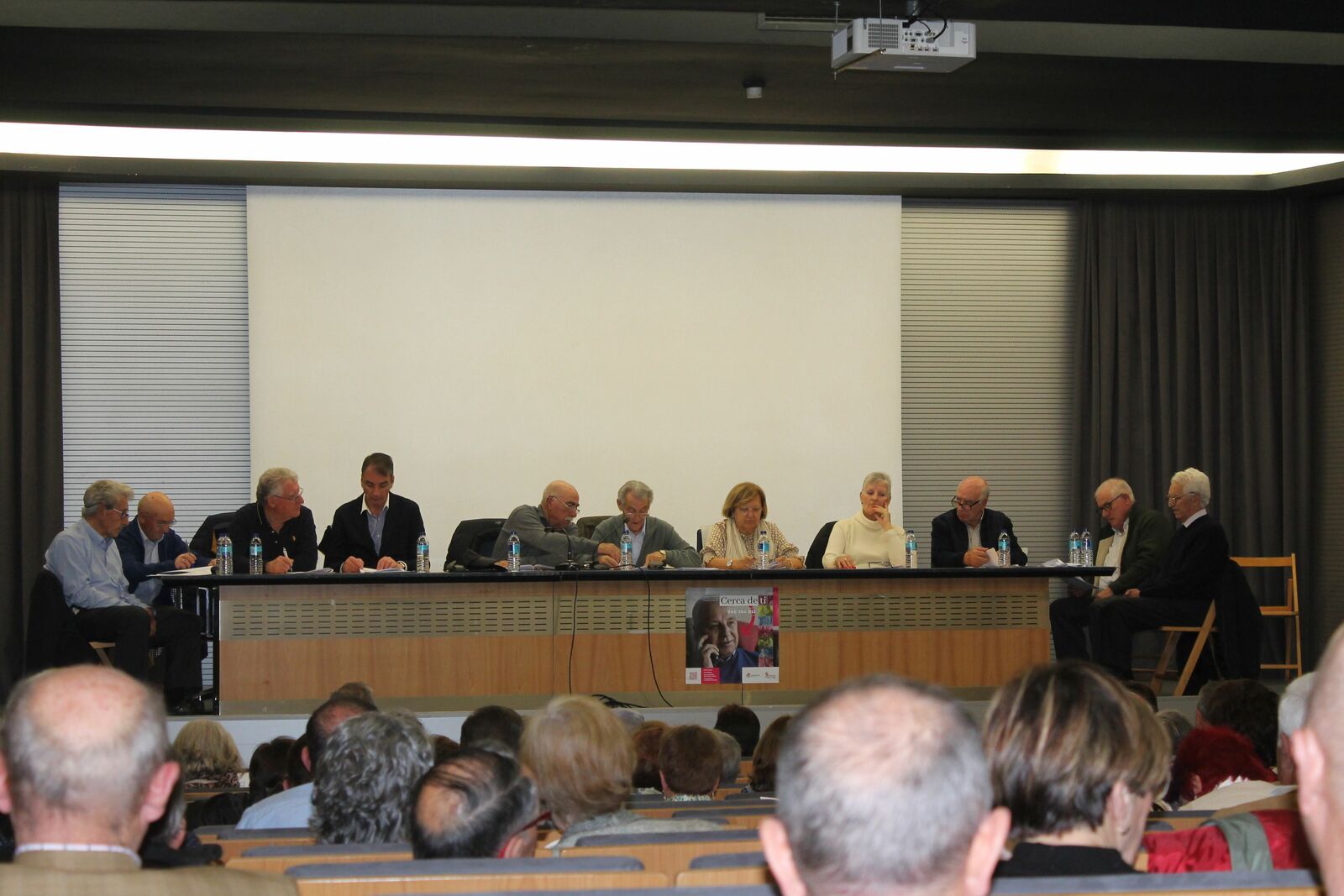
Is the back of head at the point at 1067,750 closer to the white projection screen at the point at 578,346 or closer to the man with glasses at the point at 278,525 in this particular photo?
the man with glasses at the point at 278,525

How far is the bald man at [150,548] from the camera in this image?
741cm

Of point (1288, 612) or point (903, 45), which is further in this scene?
point (1288, 612)

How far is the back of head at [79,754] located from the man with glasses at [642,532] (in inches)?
217

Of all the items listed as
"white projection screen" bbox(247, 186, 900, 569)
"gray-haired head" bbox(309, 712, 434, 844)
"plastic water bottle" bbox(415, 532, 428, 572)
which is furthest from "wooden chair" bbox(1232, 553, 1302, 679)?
"gray-haired head" bbox(309, 712, 434, 844)

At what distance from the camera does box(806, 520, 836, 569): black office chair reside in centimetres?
765

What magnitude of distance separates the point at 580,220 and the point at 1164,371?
13.7ft

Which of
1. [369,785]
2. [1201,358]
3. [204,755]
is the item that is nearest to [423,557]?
[204,755]

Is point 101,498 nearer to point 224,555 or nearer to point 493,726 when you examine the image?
point 224,555

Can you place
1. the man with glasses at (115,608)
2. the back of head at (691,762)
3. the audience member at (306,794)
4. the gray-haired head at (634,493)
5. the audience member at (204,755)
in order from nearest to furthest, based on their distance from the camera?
the audience member at (306,794), the back of head at (691,762), the audience member at (204,755), the man with glasses at (115,608), the gray-haired head at (634,493)

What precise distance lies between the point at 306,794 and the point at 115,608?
13.7 ft

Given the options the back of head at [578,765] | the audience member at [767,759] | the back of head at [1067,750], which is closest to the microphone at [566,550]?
the audience member at [767,759]

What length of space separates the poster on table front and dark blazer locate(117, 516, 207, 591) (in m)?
2.57

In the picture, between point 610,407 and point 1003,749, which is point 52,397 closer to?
point 610,407

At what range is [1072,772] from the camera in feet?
5.66
